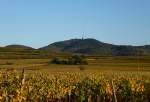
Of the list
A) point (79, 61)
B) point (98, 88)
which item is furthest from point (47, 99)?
point (79, 61)

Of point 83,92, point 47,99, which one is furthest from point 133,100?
point 47,99

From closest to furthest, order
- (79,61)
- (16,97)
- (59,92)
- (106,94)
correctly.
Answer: (16,97) → (59,92) → (106,94) → (79,61)

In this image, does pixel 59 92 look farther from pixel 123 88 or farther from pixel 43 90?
pixel 123 88

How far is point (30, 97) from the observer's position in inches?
910

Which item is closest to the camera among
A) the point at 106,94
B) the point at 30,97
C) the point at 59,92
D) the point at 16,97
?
the point at 16,97

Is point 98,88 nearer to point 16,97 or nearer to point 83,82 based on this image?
point 83,82

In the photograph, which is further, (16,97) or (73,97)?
(73,97)

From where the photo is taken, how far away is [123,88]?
27719 millimetres

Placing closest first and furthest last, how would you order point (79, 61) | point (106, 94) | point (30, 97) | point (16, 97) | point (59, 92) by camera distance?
point (16, 97) → point (30, 97) → point (59, 92) → point (106, 94) → point (79, 61)

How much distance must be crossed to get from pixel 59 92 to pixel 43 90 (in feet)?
4.74

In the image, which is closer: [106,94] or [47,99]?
[47,99]

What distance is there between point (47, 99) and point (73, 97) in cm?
236

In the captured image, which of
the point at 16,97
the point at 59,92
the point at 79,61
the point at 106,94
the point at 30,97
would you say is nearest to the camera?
the point at 16,97

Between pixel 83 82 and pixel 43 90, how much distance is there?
192 inches
